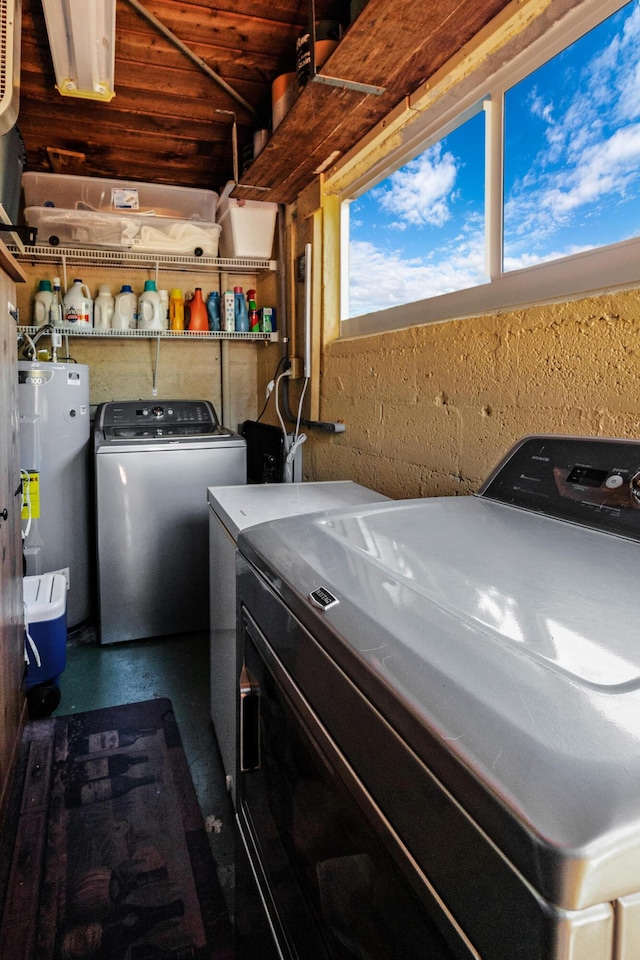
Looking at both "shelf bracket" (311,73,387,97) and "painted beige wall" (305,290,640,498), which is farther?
"shelf bracket" (311,73,387,97)

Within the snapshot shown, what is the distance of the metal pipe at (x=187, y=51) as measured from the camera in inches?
78.8

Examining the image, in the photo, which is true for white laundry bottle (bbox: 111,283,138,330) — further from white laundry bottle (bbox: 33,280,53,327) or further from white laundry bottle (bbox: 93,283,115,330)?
Result: white laundry bottle (bbox: 33,280,53,327)

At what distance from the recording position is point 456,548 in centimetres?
92

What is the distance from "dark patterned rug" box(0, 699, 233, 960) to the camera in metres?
1.33

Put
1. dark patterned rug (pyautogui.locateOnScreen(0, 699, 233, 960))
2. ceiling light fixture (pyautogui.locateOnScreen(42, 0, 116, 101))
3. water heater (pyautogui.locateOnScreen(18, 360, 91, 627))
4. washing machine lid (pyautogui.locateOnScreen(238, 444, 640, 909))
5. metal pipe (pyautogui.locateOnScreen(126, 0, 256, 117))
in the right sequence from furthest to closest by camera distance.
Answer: water heater (pyautogui.locateOnScreen(18, 360, 91, 627))
metal pipe (pyautogui.locateOnScreen(126, 0, 256, 117))
ceiling light fixture (pyautogui.locateOnScreen(42, 0, 116, 101))
dark patterned rug (pyautogui.locateOnScreen(0, 699, 233, 960))
washing machine lid (pyautogui.locateOnScreen(238, 444, 640, 909))

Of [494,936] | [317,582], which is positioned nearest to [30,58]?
[317,582]

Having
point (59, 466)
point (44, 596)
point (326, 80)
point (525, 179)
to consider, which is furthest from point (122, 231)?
point (525, 179)

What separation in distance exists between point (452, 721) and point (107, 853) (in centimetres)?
151

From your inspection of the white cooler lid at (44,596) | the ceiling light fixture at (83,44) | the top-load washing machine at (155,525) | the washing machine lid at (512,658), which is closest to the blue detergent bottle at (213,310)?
the top-load washing machine at (155,525)

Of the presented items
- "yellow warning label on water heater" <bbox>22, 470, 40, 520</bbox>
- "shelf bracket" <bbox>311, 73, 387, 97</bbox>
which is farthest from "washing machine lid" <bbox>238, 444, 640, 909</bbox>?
"yellow warning label on water heater" <bbox>22, 470, 40, 520</bbox>

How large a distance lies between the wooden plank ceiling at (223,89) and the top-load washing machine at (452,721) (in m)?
1.23

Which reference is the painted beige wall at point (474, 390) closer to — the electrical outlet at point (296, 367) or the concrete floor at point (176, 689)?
the electrical outlet at point (296, 367)

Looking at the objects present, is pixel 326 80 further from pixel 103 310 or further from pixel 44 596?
pixel 44 596

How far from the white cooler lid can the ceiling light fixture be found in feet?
6.17
